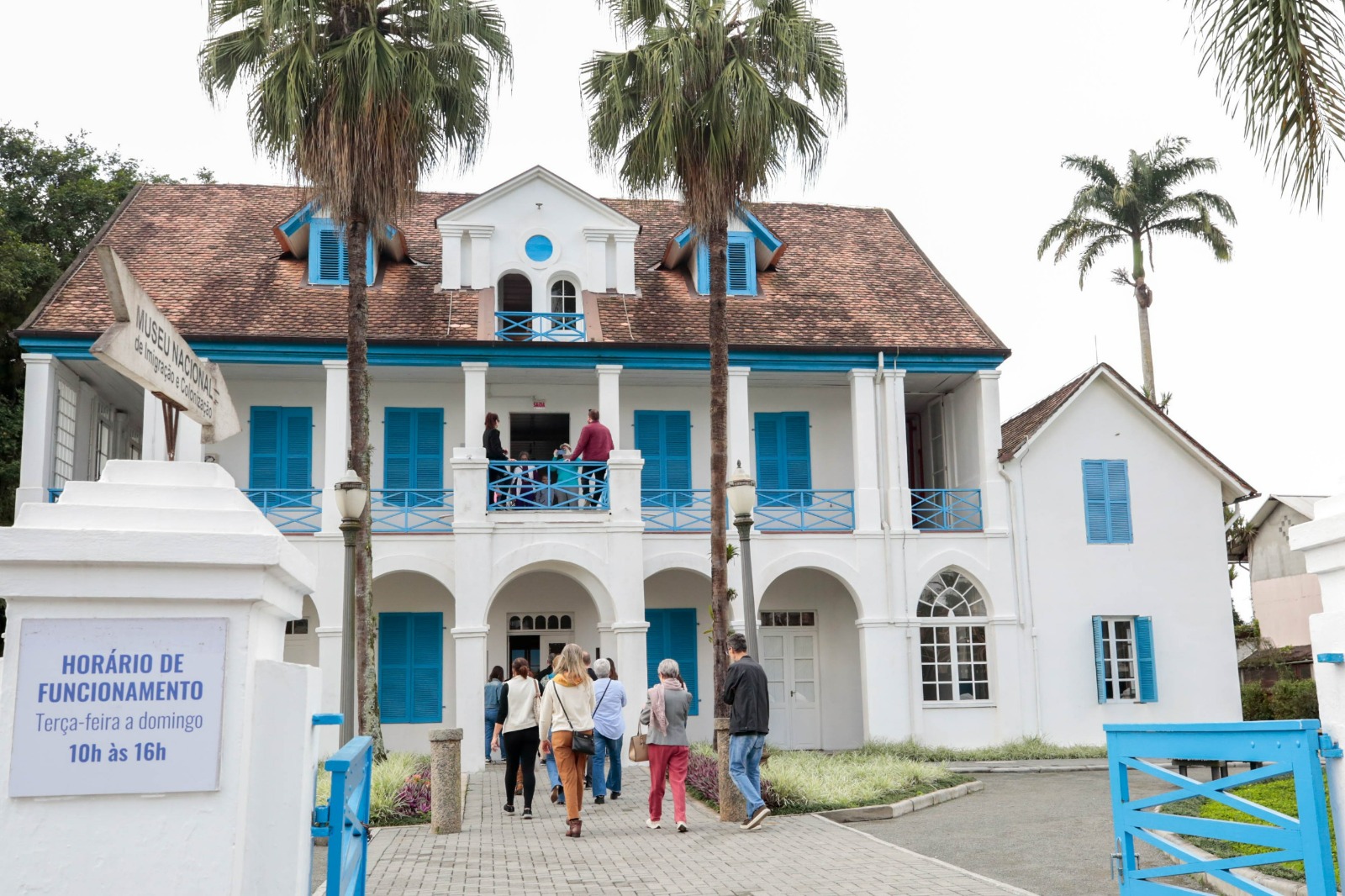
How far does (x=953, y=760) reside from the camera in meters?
19.1

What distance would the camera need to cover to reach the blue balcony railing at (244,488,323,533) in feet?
64.5

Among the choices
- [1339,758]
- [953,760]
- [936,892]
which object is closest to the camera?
[1339,758]

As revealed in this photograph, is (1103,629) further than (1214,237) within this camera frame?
No

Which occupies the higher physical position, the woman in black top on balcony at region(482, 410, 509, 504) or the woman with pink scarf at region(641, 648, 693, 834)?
the woman in black top on balcony at region(482, 410, 509, 504)

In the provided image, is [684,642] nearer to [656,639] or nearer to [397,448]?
[656,639]

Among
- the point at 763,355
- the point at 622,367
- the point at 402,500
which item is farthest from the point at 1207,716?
the point at 402,500

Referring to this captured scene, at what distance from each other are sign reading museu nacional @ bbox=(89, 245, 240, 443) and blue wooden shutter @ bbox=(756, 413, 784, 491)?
57.1 feet

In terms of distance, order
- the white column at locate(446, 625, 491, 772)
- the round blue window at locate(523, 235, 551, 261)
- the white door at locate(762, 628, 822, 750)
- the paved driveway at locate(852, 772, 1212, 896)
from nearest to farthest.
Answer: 1. the paved driveway at locate(852, 772, 1212, 896)
2. the white column at locate(446, 625, 491, 772)
3. the round blue window at locate(523, 235, 551, 261)
4. the white door at locate(762, 628, 822, 750)

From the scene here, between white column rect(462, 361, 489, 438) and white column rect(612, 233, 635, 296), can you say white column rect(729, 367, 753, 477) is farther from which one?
white column rect(462, 361, 489, 438)

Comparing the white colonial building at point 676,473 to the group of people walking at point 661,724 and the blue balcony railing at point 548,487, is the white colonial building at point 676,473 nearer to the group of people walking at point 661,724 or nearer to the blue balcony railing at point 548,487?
the blue balcony railing at point 548,487

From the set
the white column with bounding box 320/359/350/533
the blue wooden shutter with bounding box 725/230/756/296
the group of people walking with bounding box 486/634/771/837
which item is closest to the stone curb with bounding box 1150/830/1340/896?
the group of people walking with bounding box 486/634/771/837

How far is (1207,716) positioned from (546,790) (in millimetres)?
11866

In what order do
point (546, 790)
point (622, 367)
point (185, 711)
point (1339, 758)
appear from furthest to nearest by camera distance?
point (622, 367), point (546, 790), point (1339, 758), point (185, 711)

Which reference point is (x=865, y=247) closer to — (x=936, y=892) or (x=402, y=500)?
(x=402, y=500)
